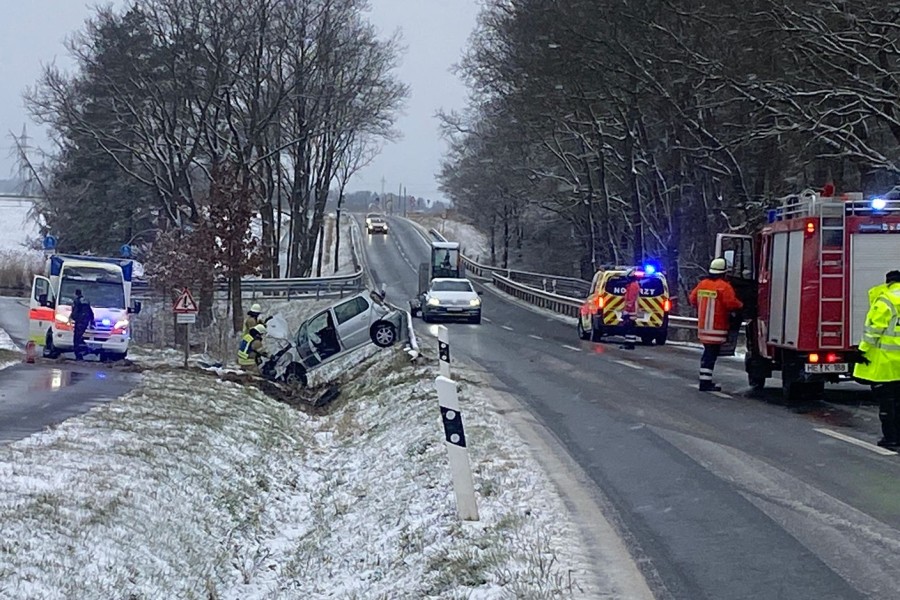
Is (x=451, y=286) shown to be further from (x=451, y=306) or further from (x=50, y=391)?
(x=50, y=391)

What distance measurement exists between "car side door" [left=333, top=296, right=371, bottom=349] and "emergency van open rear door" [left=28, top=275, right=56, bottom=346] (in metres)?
9.08

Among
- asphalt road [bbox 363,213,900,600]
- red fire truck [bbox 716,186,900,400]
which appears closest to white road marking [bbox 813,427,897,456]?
asphalt road [bbox 363,213,900,600]

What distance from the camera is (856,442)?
11695mm

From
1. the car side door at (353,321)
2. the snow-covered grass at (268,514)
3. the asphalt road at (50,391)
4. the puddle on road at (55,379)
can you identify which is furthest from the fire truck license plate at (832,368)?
the car side door at (353,321)

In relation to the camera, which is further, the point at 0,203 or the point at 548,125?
the point at 0,203

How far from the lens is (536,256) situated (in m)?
76.4

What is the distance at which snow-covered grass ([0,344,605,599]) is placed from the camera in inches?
290

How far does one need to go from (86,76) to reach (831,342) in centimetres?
3349

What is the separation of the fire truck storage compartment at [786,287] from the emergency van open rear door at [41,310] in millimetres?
20721

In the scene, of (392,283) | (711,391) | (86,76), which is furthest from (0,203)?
(711,391)

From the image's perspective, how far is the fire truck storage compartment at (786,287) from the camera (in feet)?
48.5

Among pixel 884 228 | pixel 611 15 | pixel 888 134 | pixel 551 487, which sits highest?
pixel 611 15

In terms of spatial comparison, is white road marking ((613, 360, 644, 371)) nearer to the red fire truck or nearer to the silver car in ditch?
the silver car in ditch

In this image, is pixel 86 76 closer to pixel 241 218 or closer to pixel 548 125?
pixel 241 218
